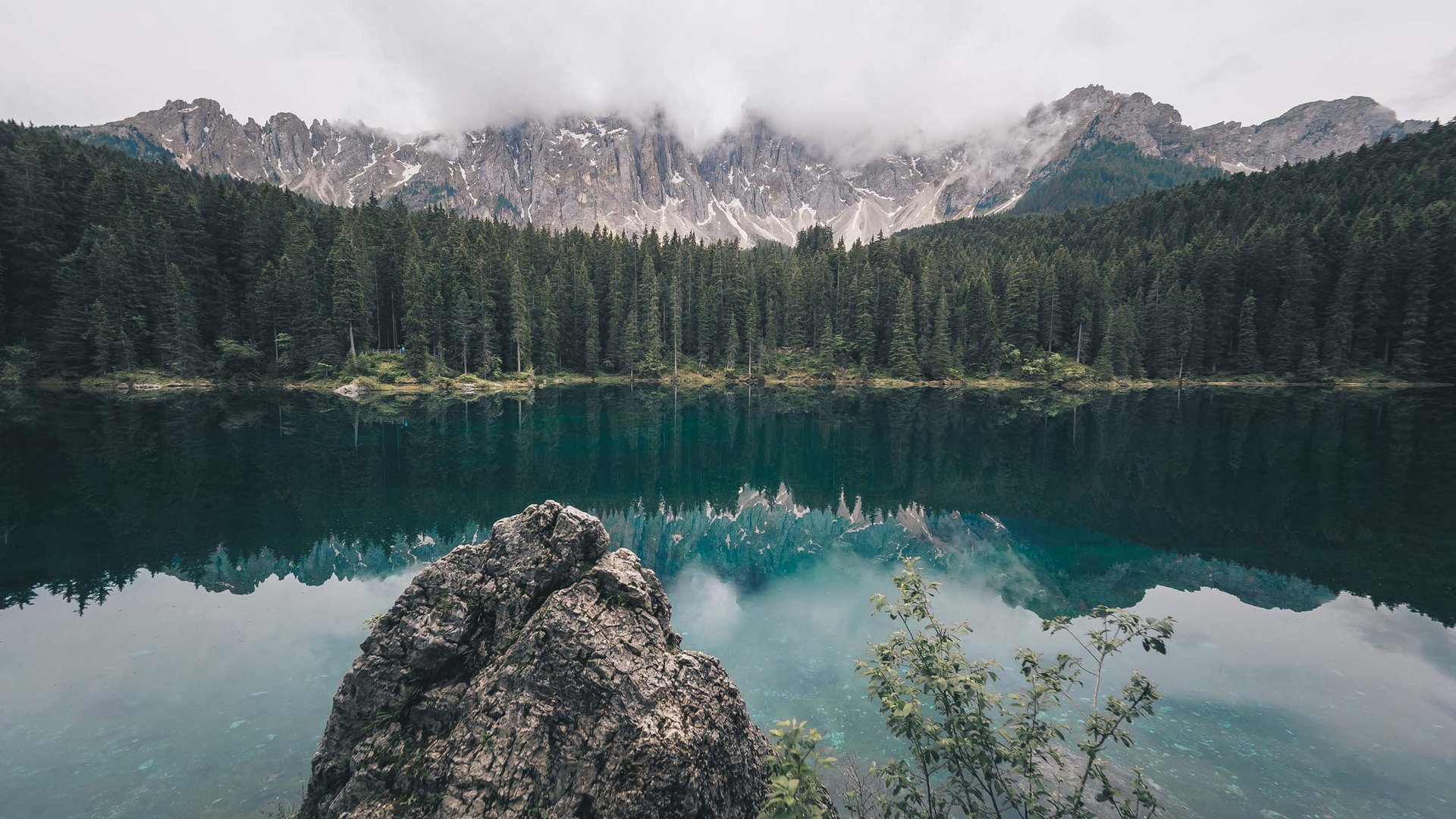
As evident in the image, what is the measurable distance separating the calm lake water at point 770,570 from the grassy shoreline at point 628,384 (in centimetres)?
2765

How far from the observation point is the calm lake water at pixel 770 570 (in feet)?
35.7

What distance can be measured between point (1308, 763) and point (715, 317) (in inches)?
4402

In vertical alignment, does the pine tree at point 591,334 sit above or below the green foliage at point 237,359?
above

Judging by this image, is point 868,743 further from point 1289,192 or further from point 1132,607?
point 1289,192

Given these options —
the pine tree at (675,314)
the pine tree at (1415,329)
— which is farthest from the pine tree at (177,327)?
the pine tree at (1415,329)

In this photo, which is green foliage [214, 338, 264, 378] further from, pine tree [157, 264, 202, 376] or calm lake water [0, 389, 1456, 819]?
calm lake water [0, 389, 1456, 819]

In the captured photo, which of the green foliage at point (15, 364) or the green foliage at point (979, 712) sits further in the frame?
the green foliage at point (15, 364)

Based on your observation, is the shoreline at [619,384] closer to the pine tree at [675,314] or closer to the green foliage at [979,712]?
the pine tree at [675,314]

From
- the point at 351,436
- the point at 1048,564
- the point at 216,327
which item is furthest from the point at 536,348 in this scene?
the point at 1048,564

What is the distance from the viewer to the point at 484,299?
3558 inches

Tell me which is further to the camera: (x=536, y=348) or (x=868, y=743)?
Answer: (x=536, y=348)

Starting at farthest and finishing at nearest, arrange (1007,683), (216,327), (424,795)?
(216,327) < (1007,683) < (424,795)

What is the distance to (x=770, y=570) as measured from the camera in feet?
71.7

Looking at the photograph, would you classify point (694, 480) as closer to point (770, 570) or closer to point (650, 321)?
point (770, 570)
